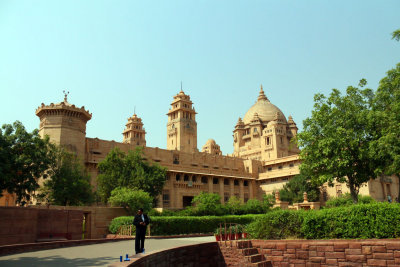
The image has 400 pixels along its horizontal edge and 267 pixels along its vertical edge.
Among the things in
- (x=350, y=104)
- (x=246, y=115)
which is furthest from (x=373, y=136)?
(x=246, y=115)

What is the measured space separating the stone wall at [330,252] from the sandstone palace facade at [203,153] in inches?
516

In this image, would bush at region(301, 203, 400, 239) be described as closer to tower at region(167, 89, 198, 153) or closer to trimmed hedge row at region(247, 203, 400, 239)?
trimmed hedge row at region(247, 203, 400, 239)

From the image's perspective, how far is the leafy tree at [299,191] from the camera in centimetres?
4900

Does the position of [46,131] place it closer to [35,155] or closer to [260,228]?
[35,155]

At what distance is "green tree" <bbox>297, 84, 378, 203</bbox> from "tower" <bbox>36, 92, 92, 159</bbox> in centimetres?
2631

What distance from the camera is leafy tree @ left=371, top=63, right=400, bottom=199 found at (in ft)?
63.6

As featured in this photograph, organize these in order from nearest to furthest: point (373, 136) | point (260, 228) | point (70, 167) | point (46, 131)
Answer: point (260, 228) → point (373, 136) → point (70, 167) → point (46, 131)

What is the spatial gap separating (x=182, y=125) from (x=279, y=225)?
59.1 metres

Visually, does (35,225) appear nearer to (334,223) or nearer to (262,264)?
(262,264)

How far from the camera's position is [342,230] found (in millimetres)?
14000

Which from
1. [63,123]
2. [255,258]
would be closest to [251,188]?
[63,123]

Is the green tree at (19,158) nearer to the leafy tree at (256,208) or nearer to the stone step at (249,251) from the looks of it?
the stone step at (249,251)

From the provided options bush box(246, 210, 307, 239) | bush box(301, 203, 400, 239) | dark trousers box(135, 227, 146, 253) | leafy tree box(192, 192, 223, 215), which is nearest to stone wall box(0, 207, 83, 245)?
dark trousers box(135, 227, 146, 253)

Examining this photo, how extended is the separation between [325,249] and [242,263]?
3.30 meters
